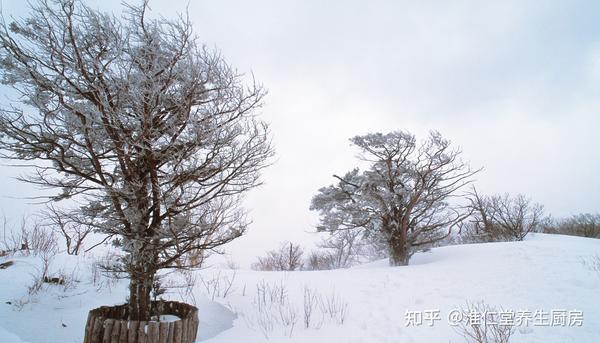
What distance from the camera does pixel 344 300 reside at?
19.4 ft

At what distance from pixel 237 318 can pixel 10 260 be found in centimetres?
547

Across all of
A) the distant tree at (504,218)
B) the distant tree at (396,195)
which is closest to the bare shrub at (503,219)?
the distant tree at (504,218)

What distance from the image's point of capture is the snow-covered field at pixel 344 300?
4.37m

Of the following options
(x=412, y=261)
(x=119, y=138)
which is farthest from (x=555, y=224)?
(x=119, y=138)

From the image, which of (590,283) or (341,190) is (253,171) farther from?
(341,190)

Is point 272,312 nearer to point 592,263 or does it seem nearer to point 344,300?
point 344,300

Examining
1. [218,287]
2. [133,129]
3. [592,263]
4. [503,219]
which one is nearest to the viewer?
[133,129]

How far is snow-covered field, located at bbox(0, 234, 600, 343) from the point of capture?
4.37 metres

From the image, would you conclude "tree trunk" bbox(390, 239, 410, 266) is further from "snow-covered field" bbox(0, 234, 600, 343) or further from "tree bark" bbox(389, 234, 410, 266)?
"snow-covered field" bbox(0, 234, 600, 343)

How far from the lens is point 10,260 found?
6496 millimetres

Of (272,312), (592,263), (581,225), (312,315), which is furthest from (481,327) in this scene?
(581,225)

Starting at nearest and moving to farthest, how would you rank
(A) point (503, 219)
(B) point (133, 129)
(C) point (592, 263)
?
(B) point (133, 129) → (C) point (592, 263) → (A) point (503, 219)

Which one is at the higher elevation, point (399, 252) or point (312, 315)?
point (399, 252)

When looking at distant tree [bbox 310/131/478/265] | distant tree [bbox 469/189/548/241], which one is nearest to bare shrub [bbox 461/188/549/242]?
distant tree [bbox 469/189/548/241]
